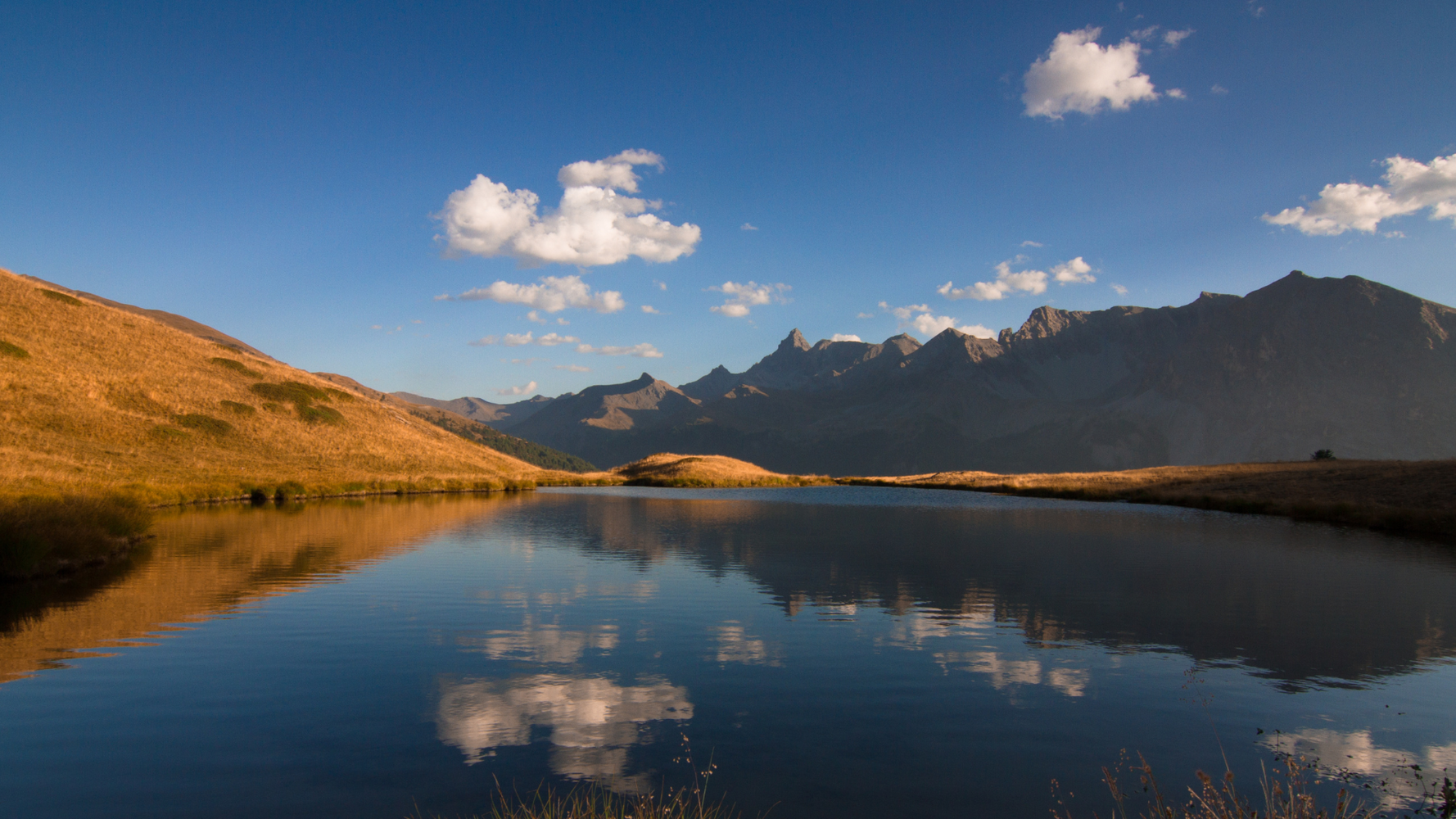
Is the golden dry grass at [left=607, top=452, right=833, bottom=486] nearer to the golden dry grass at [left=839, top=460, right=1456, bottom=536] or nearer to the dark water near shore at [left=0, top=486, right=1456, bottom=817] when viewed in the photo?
the golden dry grass at [left=839, top=460, right=1456, bottom=536]

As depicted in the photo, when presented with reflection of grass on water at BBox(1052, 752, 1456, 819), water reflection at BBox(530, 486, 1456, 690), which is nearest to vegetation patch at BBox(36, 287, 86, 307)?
water reflection at BBox(530, 486, 1456, 690)

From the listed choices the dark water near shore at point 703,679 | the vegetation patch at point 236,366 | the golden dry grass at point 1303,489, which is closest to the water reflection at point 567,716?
the dark water near shore at point 703,679

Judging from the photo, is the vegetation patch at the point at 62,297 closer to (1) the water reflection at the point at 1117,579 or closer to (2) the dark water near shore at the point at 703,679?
(1) the water reflection at the point at 1117,579

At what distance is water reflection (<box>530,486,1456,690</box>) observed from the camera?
17.2m

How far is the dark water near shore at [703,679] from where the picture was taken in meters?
9.66

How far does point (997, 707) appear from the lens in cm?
1259

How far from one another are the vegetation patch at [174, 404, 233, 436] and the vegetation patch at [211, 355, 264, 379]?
2390 cm

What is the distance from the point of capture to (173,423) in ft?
264

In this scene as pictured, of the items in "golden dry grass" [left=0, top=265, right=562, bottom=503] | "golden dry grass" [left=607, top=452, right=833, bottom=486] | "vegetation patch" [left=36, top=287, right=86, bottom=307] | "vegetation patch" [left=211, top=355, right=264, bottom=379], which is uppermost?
"vegetation patch" [left=36, top=287, right=86, bottom=307]

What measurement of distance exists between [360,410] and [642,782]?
12687 centimetres

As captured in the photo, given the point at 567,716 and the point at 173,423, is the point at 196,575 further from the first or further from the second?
the point at 173,423

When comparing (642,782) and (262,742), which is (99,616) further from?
(642,782)

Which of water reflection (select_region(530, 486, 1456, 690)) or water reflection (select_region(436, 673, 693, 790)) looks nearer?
water reflection (select_region(436, 673, 693, 790))

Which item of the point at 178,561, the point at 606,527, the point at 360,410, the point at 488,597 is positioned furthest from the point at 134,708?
the point at 360,410
